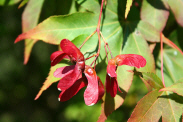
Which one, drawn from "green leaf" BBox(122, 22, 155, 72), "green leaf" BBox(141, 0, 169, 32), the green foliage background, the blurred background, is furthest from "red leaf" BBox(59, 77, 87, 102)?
the blurred background

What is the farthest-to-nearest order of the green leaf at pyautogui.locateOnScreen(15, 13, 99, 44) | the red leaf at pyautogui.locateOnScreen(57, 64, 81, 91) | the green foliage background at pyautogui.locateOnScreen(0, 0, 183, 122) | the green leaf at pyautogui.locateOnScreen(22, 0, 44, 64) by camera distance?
the green foliage background at pyautogui.locateOnScreen(0, 0, 183, 122)
the green leaf at pyautogui.locateOnScreen(22, 0, 44, 64)
the green leaf at pyautogui.locateOnScreen(15, 13, 99, 44)
the red leaf at pyautogui.locateOnScreen(57, 64, 81, 91)

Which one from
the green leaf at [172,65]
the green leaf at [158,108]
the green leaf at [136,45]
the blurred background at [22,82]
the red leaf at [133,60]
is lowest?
the blurred background at [22,82]

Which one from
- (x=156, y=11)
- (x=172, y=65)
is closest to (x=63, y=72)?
(x=156, y=11)

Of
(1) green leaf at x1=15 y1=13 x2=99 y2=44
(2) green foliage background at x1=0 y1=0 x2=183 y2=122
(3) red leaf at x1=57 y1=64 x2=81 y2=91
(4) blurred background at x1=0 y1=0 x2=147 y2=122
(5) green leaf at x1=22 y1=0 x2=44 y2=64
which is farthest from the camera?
(4) blurred background at x1=0 y1=0 x2=147 y2=122

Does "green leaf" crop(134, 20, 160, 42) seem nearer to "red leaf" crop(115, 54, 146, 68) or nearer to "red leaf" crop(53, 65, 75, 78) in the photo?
"red leaf" crop(115, 54, 146, 68)

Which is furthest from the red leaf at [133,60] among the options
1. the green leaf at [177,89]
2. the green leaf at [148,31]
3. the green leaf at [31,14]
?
the green leaf at [31,14]

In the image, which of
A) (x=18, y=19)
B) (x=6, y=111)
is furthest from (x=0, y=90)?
(x=18, y=19)

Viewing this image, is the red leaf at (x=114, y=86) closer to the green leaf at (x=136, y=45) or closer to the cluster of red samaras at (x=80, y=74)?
the cluster of red samaras at (x=80, y=74)
